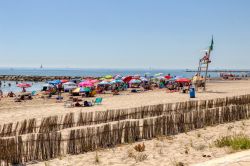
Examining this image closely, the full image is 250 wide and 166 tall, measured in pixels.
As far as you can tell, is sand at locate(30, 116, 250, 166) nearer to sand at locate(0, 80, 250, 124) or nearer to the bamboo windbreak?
the bamboo windbreak

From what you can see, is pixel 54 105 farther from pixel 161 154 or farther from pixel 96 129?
pixel 161 154

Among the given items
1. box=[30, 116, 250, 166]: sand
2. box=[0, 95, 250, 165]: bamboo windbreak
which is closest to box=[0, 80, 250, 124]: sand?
box=[0, 95, 250, 165]: bamboo windbreak

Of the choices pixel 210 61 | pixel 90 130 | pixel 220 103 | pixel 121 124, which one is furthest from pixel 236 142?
pixel 210 61

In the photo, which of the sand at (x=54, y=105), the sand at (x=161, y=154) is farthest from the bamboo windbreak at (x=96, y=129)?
the sand at (x=54, y=105)

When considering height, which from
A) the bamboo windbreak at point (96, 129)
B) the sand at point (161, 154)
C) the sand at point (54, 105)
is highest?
the bamboo windbreak at point (96, 129)

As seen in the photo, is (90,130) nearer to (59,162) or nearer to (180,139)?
(59,162)

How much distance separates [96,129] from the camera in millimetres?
10766

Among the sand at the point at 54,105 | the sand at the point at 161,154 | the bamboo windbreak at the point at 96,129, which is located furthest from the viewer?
the sand at the point at 54,105

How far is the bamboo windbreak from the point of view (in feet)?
31.4

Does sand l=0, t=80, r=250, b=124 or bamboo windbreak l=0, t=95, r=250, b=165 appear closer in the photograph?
bamboo windbreak l=0, t=95, r=250, b=165

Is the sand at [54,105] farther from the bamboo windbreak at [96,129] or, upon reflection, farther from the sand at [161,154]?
the sand at [161,154]

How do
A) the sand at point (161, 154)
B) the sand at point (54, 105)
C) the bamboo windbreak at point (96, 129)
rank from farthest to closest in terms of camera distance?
the sand at point (54, 105)
the bamboo windbreak at point (96, 129)
the sand at point (161, 154)

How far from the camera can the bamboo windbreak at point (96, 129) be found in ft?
31.4

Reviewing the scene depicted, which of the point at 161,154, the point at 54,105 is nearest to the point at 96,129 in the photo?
the point at 161,154
